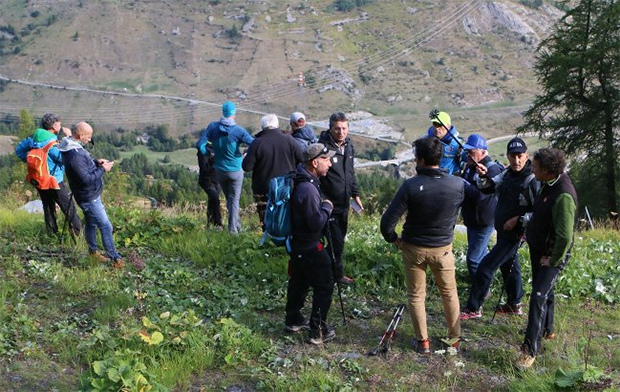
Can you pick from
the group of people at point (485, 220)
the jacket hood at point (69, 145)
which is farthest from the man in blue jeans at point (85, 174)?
the group of people at point (485, 220)

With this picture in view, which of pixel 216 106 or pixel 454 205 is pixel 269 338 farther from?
A: pixel 216 106

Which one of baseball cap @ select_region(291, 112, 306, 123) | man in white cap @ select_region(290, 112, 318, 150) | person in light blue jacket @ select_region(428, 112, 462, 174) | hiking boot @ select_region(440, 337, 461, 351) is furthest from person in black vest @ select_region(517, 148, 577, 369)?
baseball cap @ select_region(291, 112, 306, 123)

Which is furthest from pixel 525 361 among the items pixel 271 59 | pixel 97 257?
pixel 271 59

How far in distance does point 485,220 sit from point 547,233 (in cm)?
110

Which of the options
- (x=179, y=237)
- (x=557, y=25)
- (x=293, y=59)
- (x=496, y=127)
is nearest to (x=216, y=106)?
(x=293, y=59)

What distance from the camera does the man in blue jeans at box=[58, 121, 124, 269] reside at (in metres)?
6.93

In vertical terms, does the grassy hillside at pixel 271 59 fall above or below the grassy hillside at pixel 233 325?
above

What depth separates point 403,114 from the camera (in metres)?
137

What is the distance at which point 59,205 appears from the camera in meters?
8.66

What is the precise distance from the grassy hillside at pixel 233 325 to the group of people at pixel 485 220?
0.36 meters

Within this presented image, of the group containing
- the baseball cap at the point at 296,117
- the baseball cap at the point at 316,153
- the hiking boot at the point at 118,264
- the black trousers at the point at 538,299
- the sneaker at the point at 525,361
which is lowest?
the sneaker at the point at 525,361

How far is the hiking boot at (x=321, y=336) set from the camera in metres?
5.72

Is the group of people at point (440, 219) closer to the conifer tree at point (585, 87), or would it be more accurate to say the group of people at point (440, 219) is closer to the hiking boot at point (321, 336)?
the hiking boot at point (321, 336)

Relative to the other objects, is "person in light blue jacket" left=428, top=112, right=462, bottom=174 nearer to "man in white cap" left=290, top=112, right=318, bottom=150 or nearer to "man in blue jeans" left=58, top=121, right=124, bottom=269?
"man in white cap" left=290, top=112, right=318, bottom=150
